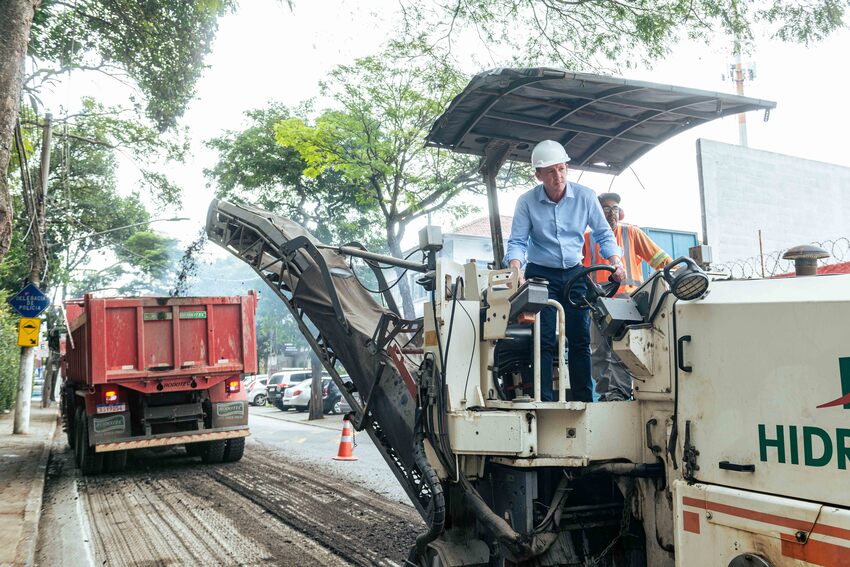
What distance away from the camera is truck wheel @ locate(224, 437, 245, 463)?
36.9 ft

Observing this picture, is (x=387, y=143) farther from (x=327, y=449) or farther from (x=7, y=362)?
(x=7, y=362)

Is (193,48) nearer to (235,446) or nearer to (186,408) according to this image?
(186,408)

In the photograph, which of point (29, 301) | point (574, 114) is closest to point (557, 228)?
point (574, 114)

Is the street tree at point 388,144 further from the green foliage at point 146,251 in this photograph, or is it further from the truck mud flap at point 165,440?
the green foliage at point 146,251

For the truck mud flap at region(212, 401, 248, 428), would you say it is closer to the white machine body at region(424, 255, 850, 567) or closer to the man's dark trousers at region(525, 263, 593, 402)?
the white machine body at region(424, 255, 850, 567)

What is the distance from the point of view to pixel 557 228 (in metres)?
4.14

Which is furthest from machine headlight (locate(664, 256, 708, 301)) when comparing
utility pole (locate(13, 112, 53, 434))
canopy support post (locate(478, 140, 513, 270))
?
utility pole (locate(13, 112, 53, 434))

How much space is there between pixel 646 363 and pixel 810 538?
996 mm

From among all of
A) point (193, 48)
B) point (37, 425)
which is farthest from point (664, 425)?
point (37, 425)

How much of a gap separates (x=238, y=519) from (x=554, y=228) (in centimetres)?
494

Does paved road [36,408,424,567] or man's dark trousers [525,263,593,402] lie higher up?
man's dark trousers [525,263,593,402]

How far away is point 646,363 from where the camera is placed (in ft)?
10.5

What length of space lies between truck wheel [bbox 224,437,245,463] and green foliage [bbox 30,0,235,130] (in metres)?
5.77

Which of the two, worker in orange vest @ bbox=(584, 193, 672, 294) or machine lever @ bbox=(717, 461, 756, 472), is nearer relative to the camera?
machine lever @ bbox=(717, 461, 756, 472)
